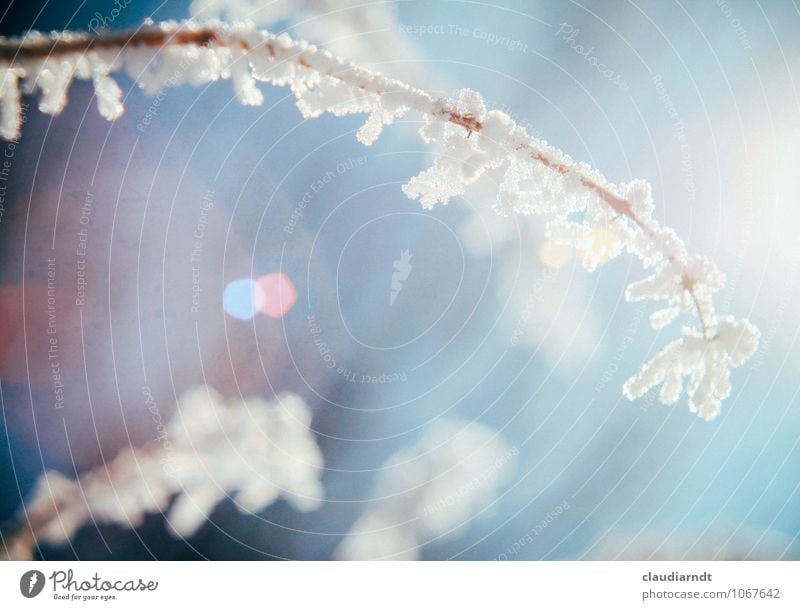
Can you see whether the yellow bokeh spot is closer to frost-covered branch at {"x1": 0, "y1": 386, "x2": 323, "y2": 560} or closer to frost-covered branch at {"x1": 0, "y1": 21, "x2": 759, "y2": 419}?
frost-covered branch at {"x1": 0, "y1": 21, "x2": 759, "y2": 419}

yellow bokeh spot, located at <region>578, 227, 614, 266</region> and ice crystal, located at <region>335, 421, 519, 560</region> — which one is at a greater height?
yellow bokeh spot, located at <region>578, 227, 614, 266</region>

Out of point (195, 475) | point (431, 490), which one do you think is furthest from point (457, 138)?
point (195, 475)

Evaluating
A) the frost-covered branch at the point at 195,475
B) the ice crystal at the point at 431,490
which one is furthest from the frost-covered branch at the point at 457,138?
the frost-covered branch at the point at 195,475

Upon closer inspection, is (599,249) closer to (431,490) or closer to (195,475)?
(431,490)

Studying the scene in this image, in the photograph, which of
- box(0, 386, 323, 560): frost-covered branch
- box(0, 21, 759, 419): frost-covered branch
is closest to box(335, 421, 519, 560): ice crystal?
box(0, 386, 323, 560): frost-covered branch

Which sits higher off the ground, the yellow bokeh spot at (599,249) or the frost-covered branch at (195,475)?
the yellow bokeh spot at (599,249)

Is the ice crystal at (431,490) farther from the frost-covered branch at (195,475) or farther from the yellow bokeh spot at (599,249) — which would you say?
the yellow bokeh spot at (599,249)
